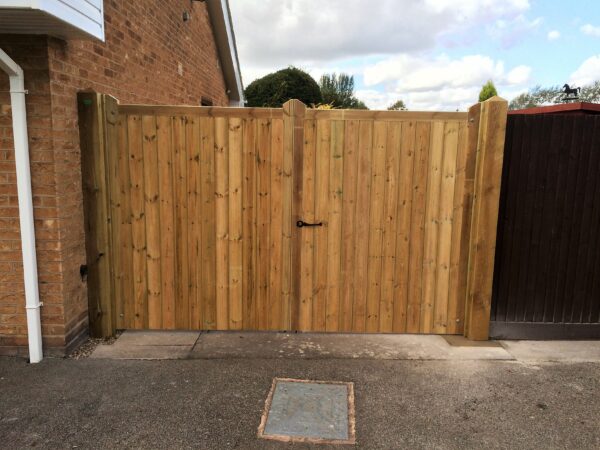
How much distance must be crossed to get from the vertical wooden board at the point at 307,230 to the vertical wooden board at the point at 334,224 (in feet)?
0.56

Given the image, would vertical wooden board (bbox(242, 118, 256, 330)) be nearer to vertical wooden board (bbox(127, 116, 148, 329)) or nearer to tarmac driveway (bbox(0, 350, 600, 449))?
tarmac driveway (bbox(0, 350, 600, 449))

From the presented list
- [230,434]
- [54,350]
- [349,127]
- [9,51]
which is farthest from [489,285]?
[9,51]

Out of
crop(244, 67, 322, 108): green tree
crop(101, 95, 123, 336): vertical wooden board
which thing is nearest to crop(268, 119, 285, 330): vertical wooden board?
crop(101, 95, 123, 336): vertical wooden board

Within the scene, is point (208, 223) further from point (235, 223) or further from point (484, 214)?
point (484, 214)

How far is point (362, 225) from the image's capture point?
177 inches

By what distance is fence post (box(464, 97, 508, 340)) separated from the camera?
4.23 meters

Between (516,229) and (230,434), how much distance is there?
126 inches

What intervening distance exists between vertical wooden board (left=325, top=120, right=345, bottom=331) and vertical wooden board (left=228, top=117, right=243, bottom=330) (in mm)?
869

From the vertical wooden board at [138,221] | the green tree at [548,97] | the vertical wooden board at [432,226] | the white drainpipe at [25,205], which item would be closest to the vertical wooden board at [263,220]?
Answer: the vertical wooden board at [138,221]

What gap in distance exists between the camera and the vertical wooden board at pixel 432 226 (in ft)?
14.4

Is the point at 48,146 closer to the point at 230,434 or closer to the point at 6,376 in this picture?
the point at 6,376

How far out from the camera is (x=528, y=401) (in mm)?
3438

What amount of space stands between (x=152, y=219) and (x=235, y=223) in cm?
80

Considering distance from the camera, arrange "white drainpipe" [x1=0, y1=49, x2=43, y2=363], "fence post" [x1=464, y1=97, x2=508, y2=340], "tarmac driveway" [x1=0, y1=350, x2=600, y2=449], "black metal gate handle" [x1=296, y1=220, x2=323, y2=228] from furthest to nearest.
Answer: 1. "black metal gate handle" [x1=296, y1=220, x2=323, y2=228]
2. "fence post" [x1=464, y1=97, x2=508, y2=340]
3. "white drainpipe" [x1=0, y1=49, x2=43, y2=363]
4. "tarmac driveway" [x1=0, y1=350, x2=600, y2=449]
